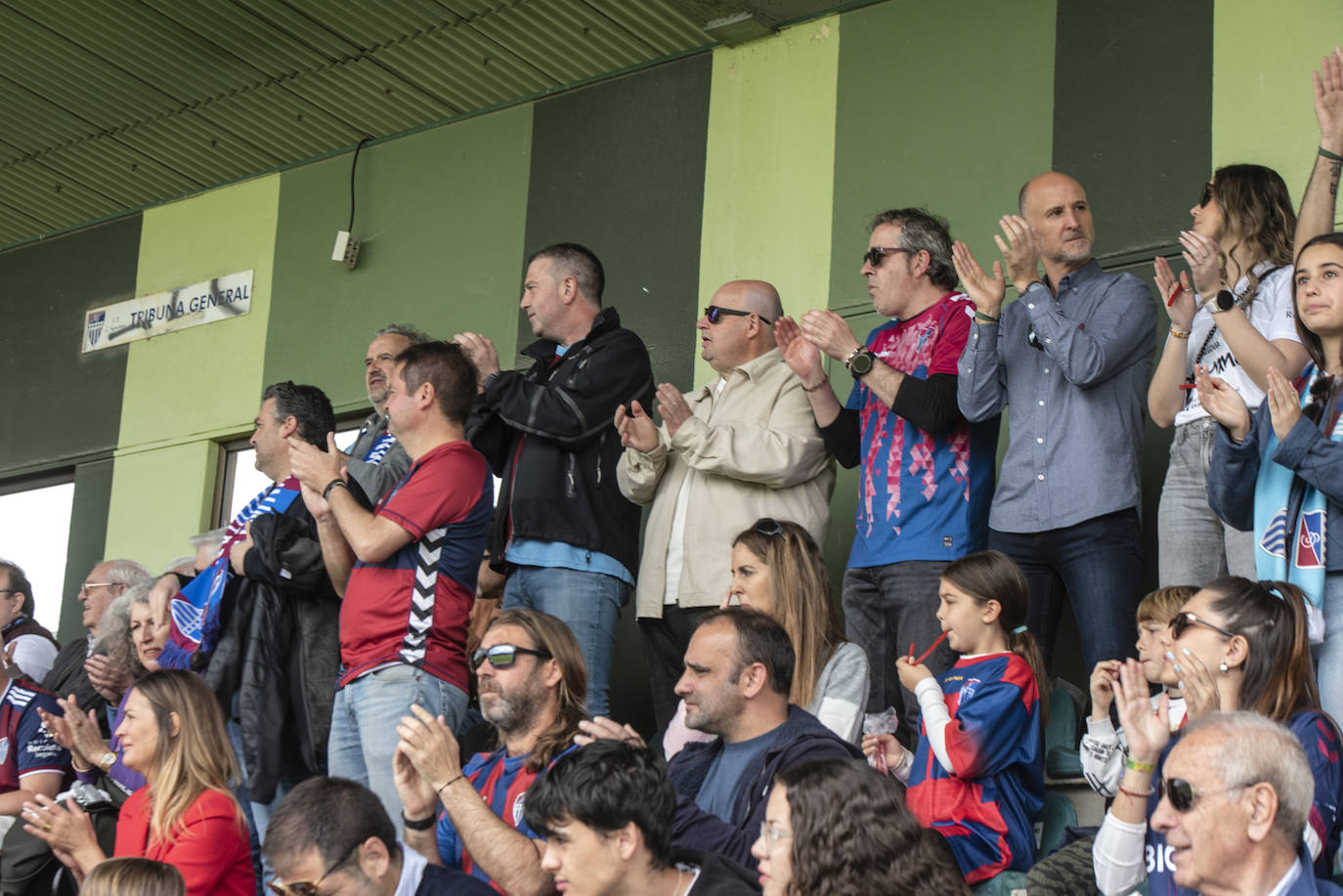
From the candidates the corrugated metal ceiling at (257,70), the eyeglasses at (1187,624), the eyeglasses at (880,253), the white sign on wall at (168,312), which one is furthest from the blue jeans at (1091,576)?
the white sign on wall at (168,312)

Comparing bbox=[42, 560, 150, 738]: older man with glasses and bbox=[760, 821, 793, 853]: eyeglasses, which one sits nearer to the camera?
bbox=[760, 821, 793, 853]: eyeglasses

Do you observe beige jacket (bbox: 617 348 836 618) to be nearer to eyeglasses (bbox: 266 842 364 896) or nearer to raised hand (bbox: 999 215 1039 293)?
raised hand (bbox: 999 215 1039 293)

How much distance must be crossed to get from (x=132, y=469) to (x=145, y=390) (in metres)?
0.44

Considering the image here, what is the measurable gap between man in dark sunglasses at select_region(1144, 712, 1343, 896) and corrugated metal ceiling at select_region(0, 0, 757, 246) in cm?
448

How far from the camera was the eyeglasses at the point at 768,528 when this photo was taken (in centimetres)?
468

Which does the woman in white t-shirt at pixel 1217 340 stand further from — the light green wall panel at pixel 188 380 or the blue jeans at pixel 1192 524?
the light green wall panel at pixel 188 380

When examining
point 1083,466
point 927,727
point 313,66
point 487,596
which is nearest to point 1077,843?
point 927,727

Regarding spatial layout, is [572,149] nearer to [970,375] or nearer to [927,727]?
[970,375]

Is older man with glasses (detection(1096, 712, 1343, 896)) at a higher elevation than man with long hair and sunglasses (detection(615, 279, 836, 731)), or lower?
lower

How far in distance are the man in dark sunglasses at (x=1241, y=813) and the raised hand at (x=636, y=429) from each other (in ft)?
8.06

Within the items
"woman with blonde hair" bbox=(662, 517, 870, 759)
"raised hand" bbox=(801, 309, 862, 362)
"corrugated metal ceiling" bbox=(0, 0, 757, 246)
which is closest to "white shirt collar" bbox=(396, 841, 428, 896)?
"woman with blonde hair" bbox=(662, 517, 870, 759)

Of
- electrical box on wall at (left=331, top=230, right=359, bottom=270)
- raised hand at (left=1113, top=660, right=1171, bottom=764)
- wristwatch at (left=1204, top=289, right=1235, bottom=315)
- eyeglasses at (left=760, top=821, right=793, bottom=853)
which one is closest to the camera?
eyeglasses at (left=760, top=821, right=793, bottom=853)

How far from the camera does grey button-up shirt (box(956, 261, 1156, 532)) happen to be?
4637 mm

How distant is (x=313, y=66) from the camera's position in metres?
7.42
